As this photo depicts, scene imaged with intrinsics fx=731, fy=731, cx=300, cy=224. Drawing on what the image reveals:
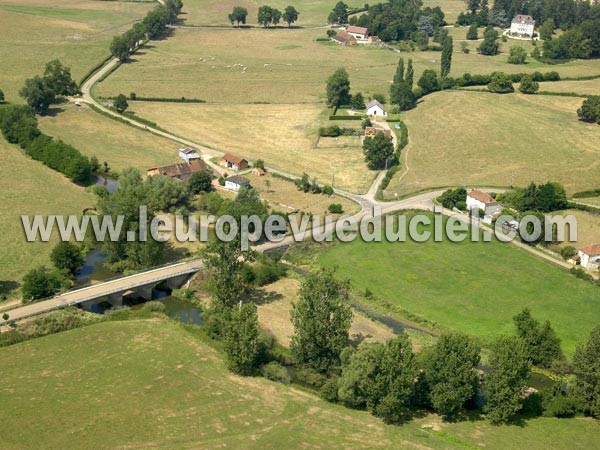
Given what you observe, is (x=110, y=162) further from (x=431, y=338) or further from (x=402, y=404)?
(x=402, y=404)

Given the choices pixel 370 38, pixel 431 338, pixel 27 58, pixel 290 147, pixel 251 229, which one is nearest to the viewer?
pixel 431 338

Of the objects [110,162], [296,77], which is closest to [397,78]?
[296,77]

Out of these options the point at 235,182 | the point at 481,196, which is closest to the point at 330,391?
the point at 481,196

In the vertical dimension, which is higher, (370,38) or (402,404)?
(370,38)

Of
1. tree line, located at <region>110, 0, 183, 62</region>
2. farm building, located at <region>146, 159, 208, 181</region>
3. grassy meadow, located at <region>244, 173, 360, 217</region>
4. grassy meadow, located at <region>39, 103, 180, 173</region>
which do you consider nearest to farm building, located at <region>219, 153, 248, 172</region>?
grassy meadow, located at <region>244, 173, 360, 217</region>

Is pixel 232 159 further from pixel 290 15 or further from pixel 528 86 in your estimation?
pixel 290 15

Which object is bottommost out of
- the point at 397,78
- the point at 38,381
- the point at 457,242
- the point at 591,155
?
the point at 38,381

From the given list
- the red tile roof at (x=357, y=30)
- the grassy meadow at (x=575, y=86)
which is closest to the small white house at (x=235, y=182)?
the grassy meadow at (x=575, y=86)
